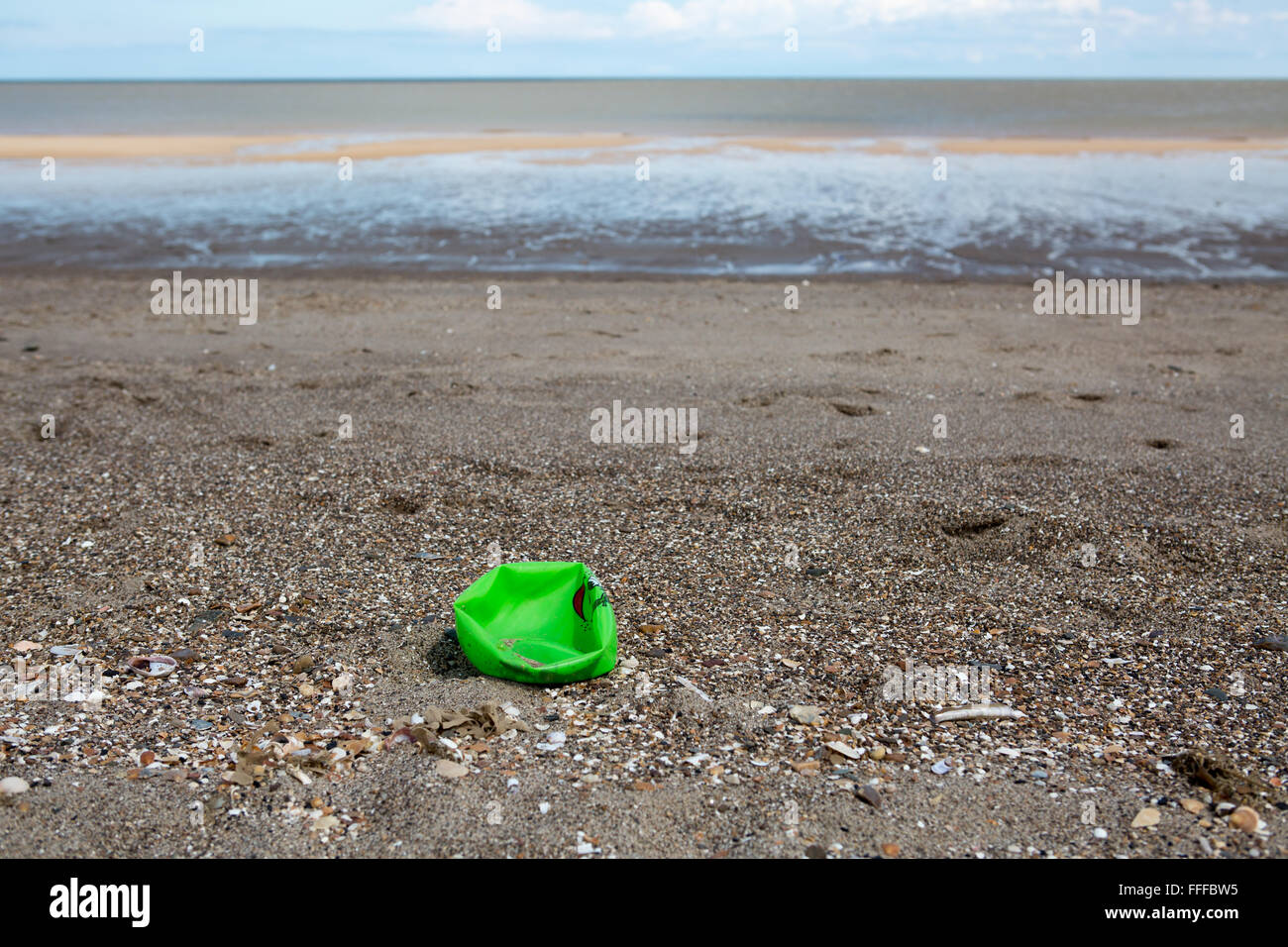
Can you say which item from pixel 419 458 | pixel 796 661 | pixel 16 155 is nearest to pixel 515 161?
pixel 16 155

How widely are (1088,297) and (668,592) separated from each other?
9953mm

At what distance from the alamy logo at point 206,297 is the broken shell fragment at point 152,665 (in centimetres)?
720

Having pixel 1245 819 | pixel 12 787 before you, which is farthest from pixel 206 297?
pixel 1245 819

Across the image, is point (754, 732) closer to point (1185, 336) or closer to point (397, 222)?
point (1185, 336)

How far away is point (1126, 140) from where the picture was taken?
108ft

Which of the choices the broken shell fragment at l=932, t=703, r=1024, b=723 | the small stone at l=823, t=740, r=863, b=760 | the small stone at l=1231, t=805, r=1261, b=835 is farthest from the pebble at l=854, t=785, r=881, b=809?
the small stone at l=1231, t=805, r=1261, b=835

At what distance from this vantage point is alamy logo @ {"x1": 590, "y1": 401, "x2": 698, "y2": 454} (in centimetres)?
701

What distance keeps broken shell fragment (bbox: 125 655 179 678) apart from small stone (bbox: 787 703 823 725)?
2.59 m

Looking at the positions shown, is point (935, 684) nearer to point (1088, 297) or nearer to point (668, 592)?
point (668, 592)

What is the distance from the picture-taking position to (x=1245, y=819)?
10.7 feet

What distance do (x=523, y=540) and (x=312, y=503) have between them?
1375mm

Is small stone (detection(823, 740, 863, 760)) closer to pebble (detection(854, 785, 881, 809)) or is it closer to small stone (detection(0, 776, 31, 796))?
pebble (detection(854, 785, 881, 809))

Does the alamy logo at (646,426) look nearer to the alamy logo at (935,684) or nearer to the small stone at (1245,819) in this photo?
the alamy logo at (935,684)
